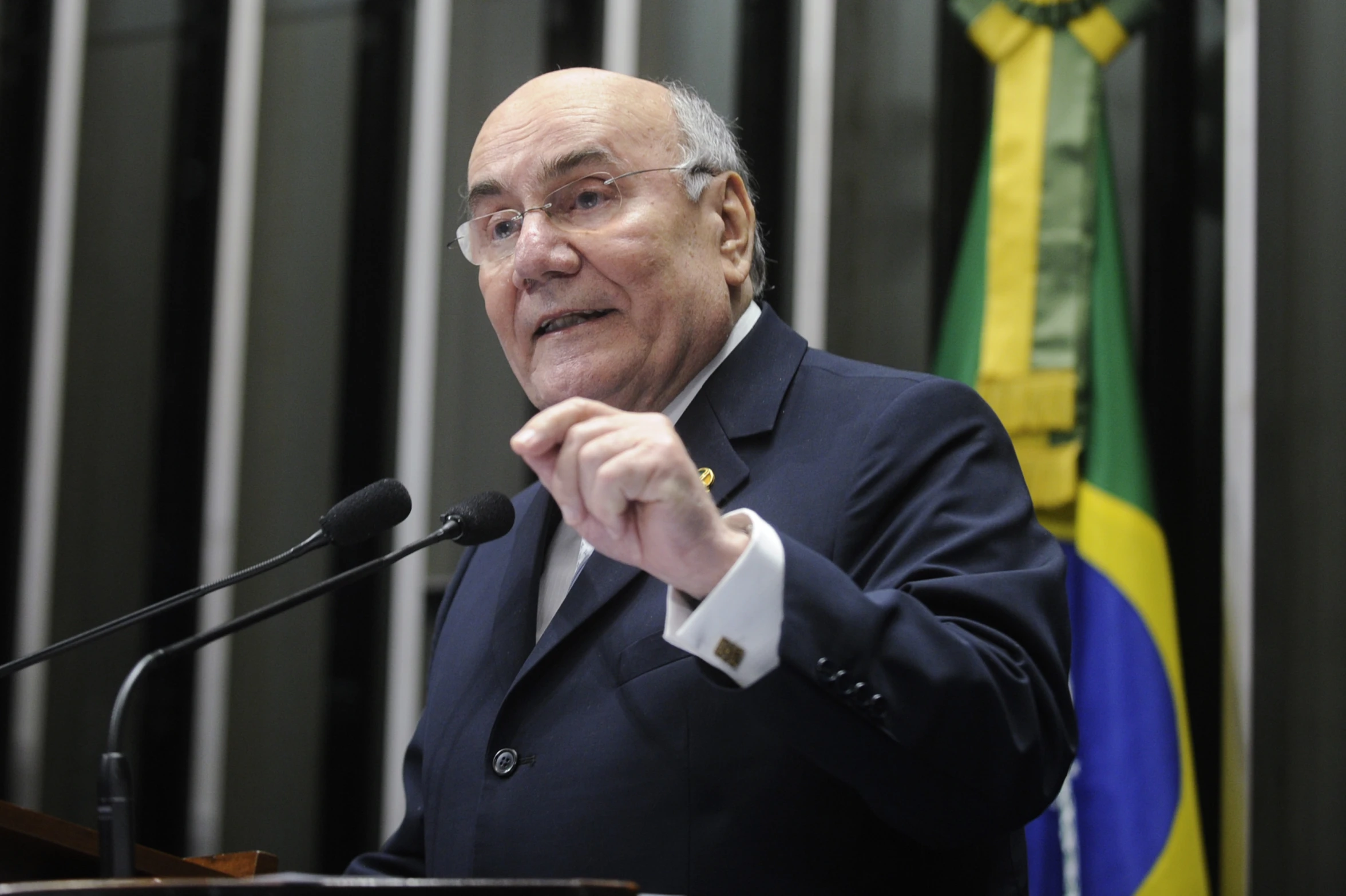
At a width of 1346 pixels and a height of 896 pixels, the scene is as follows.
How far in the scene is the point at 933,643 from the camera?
1216 millimetres

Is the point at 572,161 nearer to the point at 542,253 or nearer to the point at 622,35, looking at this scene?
the point at 542,253

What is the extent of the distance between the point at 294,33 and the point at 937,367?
1.98 meters

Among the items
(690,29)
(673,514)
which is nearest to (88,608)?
(690,29)

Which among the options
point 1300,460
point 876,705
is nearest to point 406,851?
point 876,705

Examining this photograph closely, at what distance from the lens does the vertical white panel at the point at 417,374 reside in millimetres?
3295

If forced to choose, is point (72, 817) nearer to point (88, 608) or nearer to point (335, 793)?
point (88, 608)

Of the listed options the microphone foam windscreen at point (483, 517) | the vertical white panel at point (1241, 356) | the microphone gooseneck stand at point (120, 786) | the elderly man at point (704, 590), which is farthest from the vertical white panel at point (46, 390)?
the vertical white panel at point (1241, 356)

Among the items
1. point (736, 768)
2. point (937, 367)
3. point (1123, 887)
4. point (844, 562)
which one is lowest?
point (1123, 887)

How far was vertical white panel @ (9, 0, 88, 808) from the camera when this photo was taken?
11.5 ft

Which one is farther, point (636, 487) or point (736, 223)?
point (736, 223)

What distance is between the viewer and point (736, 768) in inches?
56.2

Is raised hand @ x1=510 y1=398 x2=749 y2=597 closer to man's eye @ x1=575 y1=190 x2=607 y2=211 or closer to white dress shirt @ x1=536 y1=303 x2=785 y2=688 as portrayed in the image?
white dress shirt @ x1=536 y1=303 x2=785 y2=688

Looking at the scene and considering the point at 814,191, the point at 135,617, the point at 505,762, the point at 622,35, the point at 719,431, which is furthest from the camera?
the point at 622,35

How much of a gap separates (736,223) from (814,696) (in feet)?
3.46
